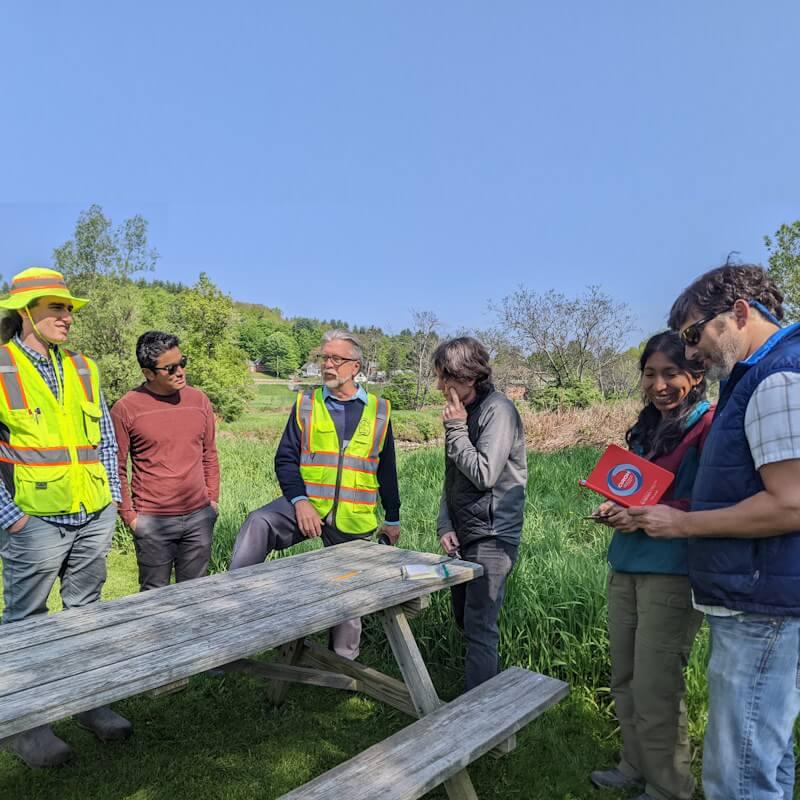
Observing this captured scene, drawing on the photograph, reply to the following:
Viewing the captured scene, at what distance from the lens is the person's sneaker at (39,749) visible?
258 cm

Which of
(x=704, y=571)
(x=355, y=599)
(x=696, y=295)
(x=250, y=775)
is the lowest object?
(x=250, y=775)

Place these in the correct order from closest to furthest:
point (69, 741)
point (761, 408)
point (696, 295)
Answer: point (761, 408) → point (696, 295) → point (69, 741)

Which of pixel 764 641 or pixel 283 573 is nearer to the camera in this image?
→ pixel 764 641

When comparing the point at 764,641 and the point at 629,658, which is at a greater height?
the point at 764,641

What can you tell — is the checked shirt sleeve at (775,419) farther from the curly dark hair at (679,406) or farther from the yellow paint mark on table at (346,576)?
the yellow paint mark on table at (346,576)

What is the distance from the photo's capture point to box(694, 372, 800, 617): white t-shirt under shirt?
1482mm

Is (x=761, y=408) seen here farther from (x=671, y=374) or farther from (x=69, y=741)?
(x=69, y=741)

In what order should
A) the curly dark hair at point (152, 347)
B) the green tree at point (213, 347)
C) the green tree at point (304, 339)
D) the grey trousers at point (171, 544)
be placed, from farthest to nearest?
the green tree at point (304, 339)
the green tree at point (213, 347)
the grey trousers at point (171, 544)
the curly dark hair at point (152, 347)

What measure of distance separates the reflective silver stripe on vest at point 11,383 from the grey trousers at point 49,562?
0.52 meters

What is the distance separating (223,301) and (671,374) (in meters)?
22.9

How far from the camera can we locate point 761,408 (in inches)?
60.8

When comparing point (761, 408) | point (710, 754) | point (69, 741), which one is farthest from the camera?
point (69, 741)

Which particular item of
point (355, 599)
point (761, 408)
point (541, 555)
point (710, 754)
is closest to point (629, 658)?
point (710, 754)

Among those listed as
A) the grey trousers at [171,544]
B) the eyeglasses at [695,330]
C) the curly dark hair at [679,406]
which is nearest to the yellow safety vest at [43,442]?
the grey trousers at [171,544]
